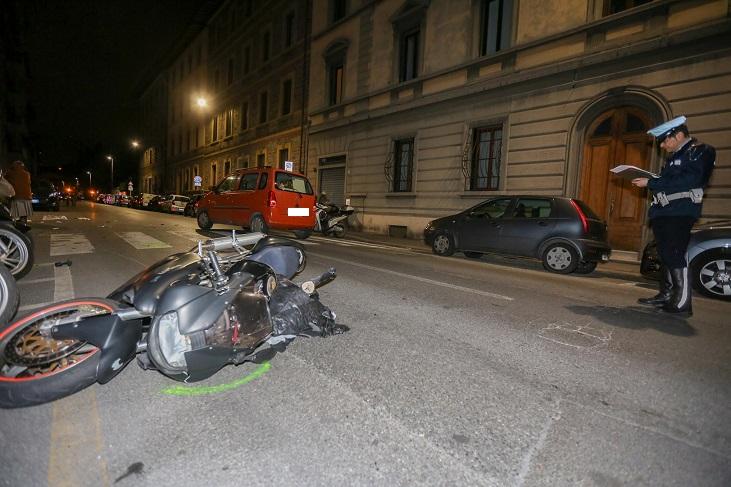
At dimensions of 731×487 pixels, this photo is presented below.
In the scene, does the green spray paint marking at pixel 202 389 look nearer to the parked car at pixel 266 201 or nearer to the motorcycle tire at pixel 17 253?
the motorcycle tire at pixel 17 253

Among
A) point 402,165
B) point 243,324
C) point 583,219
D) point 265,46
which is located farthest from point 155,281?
point 265,46

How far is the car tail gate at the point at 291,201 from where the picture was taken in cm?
1029

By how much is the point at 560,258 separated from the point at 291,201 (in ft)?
22.3

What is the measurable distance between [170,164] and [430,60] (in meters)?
43.1

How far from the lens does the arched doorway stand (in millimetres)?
10281

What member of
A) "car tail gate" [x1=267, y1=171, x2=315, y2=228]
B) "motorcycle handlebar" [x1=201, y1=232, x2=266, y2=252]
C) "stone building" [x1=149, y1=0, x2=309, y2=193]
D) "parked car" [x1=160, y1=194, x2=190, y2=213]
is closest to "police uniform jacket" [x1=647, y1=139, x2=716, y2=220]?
"motorcycle handlebar" [x1=201, y1=232, x2=266, y2=252]

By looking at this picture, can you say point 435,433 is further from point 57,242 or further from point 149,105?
point 149,105

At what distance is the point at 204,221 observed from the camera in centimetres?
1277

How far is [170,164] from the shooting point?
4856 cm

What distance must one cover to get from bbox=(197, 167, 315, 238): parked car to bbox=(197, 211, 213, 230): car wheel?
83 cm

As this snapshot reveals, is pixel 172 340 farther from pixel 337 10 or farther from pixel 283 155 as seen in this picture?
pixel 283 155

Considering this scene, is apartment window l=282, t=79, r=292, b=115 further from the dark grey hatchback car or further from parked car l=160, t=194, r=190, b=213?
the dark grey hatchback car

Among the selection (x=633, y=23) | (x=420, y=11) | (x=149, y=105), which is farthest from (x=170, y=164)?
(x=633, y=23)

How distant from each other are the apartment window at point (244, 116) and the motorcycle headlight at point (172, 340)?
101ft
